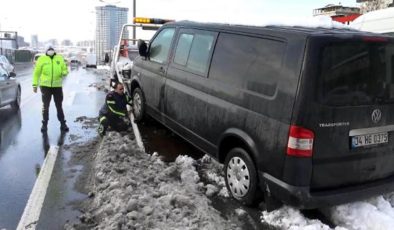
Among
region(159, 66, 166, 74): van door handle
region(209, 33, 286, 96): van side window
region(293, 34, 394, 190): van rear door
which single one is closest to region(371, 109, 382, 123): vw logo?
region(293, 34, 394, 190): van rear door

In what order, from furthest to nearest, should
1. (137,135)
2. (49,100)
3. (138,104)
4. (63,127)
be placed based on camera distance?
1. (49,100)
2. (63,127)
3. (138,104)
4. (137,135)

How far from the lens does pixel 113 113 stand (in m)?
8.34

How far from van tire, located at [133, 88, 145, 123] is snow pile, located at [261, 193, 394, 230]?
4061mm

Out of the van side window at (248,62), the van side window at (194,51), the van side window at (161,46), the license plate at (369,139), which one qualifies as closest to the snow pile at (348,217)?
the license plate at (369,139)

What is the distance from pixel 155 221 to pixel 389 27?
7886 millimetres

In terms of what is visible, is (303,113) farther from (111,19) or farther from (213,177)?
(111,19)

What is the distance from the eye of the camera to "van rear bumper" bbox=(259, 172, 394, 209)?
14.5 ft

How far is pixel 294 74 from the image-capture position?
4.41 meters

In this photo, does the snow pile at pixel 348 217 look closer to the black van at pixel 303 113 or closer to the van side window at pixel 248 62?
the black van at pixel 303 113

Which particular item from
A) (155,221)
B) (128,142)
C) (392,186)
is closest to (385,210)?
(392,186)

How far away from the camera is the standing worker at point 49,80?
30.5 feet

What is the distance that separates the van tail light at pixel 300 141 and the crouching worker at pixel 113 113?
4.63m

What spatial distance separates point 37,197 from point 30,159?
1.85 m

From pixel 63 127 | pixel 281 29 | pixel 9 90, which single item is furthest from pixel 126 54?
pixel 281 29
